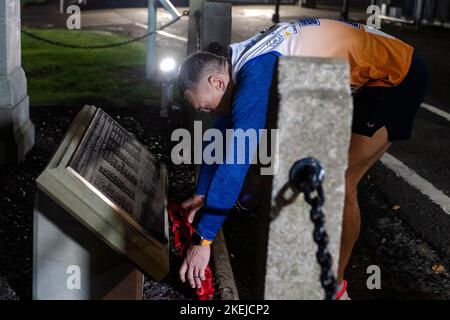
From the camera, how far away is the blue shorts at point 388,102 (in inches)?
165

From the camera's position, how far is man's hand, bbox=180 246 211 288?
3650mm

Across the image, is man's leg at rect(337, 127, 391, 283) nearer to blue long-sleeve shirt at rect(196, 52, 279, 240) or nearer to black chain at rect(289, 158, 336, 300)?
blue long-sleeve shirt at rect(196, 52, 279, 240)

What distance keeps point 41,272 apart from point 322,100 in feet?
6.22

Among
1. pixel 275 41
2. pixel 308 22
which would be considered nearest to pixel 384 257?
pixel 308 22

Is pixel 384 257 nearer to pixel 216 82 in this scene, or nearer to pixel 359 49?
pixel 359 49

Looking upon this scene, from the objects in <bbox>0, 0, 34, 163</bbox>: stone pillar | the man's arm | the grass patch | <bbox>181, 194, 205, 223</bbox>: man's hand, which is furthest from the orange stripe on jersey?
the grass patch

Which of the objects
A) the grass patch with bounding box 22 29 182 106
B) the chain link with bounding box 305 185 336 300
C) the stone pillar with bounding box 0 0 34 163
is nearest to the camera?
the chain link with bounding box 305 185 336 300

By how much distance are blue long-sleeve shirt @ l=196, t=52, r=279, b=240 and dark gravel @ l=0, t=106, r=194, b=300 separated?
1.09 m

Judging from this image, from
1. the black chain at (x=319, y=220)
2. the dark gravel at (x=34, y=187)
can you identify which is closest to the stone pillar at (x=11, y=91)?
the dark gravel at (x=34, y=187)

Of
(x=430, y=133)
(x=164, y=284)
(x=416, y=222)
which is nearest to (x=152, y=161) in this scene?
(x=164, y=284)

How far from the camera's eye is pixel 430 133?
8805 mm

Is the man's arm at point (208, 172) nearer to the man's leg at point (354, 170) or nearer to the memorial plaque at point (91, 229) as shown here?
the memorial plaque at point (91, 229)

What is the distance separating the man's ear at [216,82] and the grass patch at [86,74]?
19.4 feet

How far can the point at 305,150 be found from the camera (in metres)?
2.92
